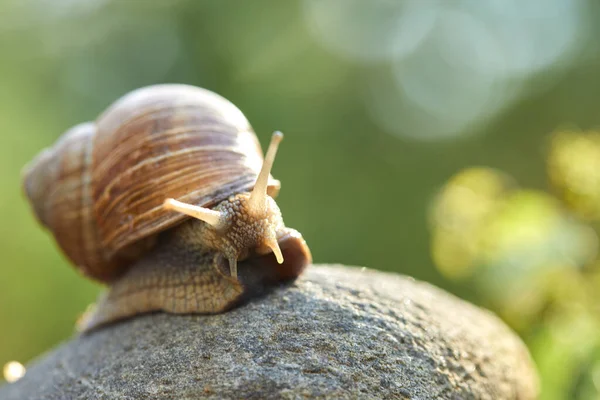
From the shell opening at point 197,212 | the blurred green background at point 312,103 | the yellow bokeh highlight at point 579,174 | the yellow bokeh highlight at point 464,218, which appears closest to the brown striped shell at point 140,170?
the shell opening at point 197,212

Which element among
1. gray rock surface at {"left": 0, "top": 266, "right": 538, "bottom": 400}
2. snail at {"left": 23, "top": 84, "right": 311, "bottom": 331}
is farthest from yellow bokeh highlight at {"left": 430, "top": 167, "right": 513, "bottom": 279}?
snail at {"left": 23, "top": 84, "right": 311, "bottom": 331}

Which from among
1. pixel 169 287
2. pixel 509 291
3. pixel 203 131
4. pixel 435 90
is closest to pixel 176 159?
pixel 203 131

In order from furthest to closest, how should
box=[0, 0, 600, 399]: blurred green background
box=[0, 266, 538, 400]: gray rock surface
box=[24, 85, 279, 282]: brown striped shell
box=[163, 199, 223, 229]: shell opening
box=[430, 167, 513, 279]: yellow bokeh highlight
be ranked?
box=[0, 0, 600, 399]: blurred green background → box=[430, 167, 513, 279]: yellow bokeh highlight → box=[24, 85, 279, 282]: brown striped shell → box=[163, 199, 223, 229]: shell opening → box=[0, 266, 538, 400]: gray rock surface

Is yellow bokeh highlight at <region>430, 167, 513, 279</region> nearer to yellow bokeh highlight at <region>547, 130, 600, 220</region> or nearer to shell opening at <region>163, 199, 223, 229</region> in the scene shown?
yellow bokeh highlight at <region>547, 130, 600, 220</region>

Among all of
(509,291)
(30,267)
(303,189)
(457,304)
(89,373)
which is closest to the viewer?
(89,373)

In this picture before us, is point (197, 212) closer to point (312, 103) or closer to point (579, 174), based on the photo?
point (579, 174)

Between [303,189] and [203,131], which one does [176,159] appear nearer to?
[203,131]
